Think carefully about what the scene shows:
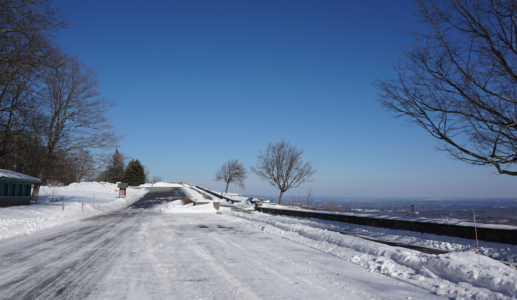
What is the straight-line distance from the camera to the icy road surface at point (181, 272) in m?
4.84

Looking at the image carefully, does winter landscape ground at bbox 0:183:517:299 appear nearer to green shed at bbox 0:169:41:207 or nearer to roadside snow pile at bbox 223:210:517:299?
roadside snow pile at bbox 223:210:517:299

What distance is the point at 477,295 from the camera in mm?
4836

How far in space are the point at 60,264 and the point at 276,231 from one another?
25.9ft

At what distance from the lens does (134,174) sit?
83.9 m

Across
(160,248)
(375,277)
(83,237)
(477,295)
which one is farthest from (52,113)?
(477,295)

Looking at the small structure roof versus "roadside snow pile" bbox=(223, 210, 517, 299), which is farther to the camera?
the small structure roof

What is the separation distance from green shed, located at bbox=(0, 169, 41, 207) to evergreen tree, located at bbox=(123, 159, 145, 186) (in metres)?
64.2

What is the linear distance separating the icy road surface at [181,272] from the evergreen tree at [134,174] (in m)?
77.8

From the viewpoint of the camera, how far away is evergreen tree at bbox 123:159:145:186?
8231cm

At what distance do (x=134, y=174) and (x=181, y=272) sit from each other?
84828 millimetres

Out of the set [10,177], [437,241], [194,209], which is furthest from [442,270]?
[10,177]

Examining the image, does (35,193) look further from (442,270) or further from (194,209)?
(442,270)

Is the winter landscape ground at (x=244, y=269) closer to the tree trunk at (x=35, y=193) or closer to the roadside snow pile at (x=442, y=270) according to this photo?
the roadside snow pile at (x=442, y=270)

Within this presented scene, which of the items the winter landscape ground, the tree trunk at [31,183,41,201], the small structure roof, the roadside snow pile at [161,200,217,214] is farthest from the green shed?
the roadside snow pile at [161,200,217,214]
